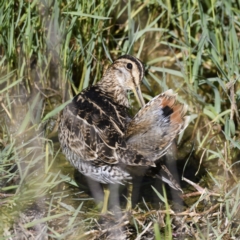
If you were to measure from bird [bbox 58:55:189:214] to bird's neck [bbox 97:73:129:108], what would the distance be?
51mm

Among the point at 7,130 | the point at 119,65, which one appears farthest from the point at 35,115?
the point at 119,65

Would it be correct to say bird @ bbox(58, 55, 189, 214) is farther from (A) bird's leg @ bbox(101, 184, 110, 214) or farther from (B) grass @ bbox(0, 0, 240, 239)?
(B) grass @ bbox(0, 0, 240, 239)

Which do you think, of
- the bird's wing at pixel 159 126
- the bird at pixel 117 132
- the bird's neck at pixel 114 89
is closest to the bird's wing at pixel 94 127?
the bird at pixel 117 132

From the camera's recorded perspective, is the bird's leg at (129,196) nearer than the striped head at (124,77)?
Yes

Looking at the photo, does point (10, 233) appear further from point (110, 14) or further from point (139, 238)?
point (110, 14)

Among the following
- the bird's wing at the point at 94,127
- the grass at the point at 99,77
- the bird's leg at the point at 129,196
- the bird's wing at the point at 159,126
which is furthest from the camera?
the bird's leg at the point at 129,196

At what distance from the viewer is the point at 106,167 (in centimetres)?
419

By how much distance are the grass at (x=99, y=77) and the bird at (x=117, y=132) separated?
15cm

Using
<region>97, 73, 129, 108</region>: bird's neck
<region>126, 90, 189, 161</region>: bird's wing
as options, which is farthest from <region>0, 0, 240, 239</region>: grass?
<region>126, 90, 189, 161</region>: bird's wing

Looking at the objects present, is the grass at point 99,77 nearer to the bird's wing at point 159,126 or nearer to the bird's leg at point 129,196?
the bird's leg at point 129,196

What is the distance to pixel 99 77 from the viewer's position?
5.32 m

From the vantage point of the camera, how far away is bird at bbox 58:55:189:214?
13.0 ft

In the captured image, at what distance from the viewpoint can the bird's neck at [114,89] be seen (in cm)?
490

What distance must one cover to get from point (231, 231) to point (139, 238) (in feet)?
1.64
